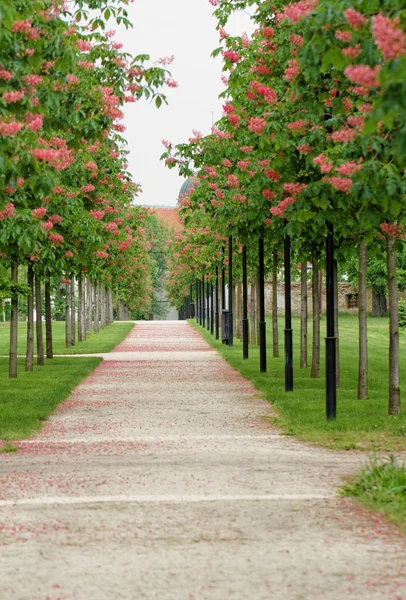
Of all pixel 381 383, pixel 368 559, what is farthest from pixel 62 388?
pixel 368 559

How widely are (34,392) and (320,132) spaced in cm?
817

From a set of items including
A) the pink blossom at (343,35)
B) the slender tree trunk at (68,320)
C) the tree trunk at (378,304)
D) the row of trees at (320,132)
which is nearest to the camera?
the row of trees at (320,132)

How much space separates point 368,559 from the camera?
22.9ft

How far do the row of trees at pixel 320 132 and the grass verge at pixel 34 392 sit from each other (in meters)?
4.19

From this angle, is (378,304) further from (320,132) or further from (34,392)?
(320,132)

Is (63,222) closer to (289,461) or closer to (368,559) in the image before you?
(289,461)

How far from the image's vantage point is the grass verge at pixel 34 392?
14.5 metres

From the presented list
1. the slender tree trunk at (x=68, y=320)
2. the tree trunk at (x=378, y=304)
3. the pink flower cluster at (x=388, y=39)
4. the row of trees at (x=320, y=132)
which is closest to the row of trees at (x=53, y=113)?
the row of trees at (x=320, y=132)

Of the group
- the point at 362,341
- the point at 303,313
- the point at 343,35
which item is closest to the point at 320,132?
the point at 362,341

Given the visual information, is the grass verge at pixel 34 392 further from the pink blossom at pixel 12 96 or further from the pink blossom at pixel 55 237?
the pink blossom at pixel 12 96

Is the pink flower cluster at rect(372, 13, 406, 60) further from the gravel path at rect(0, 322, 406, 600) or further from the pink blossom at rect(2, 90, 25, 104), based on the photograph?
the pink blossom at rect(2, 90, 25, 104)

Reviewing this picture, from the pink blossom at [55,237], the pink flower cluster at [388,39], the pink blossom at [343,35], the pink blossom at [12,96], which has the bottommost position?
the pink flower cluster at [388,39]

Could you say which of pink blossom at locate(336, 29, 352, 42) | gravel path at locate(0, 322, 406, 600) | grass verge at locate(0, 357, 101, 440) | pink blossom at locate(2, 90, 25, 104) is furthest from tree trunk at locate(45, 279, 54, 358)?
pink blossom at locate(336, 29, 352, 42)

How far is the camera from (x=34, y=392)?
19.8 meters
